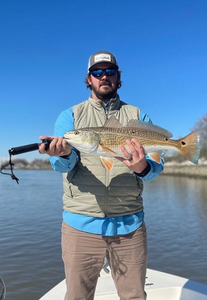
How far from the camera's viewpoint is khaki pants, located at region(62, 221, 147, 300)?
323 cm

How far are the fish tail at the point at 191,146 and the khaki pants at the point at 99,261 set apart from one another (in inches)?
42.7

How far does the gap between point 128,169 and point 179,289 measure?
2680mm

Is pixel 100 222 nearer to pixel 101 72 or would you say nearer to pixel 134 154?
pixel 134 154

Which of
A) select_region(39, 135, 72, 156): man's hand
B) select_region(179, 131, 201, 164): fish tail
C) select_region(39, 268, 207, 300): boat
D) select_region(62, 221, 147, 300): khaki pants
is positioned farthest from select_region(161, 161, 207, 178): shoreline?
select_region(39, 135, 72, 156): man's hand

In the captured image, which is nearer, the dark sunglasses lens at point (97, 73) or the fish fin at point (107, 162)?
the fish fin at point (107, 162)

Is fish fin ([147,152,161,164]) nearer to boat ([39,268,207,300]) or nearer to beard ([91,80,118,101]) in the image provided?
beard ([91,80,118,101])

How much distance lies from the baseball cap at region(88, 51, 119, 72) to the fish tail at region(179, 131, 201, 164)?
1.30 m

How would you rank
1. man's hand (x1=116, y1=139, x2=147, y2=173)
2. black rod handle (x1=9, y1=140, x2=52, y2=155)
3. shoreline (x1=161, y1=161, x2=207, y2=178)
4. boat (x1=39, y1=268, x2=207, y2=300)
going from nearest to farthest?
black rod handle (x1=9, y1=140, x2=52, y2=155) < man's hand (x1=116, y1=139, x2=147, y2=173) < boat (x1=39, y1=268, x2=207, y2=300) < shoreline (x1=161, y1=161, x2=207, y2=178)

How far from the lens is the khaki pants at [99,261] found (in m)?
3.23

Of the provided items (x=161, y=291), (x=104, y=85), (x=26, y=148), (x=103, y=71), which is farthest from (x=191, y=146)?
(x=161, y=291)

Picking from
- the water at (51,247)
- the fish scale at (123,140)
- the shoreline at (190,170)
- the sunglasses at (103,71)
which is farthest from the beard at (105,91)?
the shoreline at (190,170)

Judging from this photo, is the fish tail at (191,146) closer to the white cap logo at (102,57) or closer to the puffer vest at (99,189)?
the puffer vest at (99,189)

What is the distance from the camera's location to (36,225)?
46.2 feet

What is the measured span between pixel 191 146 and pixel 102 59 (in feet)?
5.03
